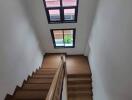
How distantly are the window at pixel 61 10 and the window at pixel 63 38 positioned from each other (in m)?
0.60

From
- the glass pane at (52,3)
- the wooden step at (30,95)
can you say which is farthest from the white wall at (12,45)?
the glass pane at (52,3)

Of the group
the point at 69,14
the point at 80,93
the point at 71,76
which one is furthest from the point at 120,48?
the point at 71,76

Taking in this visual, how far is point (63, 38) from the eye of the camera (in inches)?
259

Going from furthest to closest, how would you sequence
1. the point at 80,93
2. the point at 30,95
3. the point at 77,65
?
1. the point at 77,65
2. the point at 80,93
3. the point at 30,95

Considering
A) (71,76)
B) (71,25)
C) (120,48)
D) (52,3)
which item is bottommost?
(71,76)

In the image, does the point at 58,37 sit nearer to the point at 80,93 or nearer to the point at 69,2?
the point at 69,2

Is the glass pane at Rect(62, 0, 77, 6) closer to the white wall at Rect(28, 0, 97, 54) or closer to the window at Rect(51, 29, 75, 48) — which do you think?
the white wall at Rect(28, 0, 97, 54)

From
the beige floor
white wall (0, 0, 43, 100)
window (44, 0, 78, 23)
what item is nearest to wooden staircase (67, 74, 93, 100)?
the beige floor

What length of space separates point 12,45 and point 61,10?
7.22 ft

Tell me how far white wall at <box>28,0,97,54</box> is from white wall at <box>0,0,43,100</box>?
552mm

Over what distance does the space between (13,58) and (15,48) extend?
0.89 ft

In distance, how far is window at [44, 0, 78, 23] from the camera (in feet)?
16.0

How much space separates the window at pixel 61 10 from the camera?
16.0 ft

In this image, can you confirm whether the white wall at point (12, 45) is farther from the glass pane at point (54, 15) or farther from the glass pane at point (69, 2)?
the glass pane at point (69, 2)
